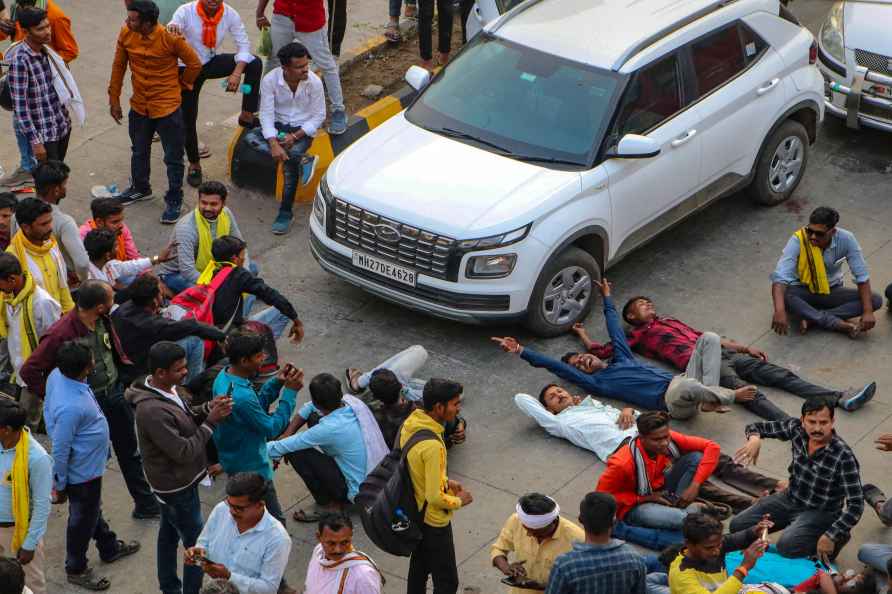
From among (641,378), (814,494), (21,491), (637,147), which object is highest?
(21,491)

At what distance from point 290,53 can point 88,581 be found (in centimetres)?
509

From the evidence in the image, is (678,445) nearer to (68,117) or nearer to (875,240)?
(875,240)

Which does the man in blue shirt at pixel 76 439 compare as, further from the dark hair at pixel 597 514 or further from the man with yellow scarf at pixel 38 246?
the dark hair at pixel 597 514

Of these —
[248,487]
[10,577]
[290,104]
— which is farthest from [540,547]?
[290,104]

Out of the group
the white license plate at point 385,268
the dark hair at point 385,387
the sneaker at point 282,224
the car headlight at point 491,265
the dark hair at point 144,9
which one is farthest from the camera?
the sneaker at point 282,224

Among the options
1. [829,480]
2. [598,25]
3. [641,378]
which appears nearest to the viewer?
[829,480]

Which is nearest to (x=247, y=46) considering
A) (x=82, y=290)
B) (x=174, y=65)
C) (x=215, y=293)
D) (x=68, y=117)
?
(x=174, y=65)

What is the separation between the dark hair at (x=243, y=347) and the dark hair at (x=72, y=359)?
76 cm

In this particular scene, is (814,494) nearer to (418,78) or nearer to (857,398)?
(857,398)

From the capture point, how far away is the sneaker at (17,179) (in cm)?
1291

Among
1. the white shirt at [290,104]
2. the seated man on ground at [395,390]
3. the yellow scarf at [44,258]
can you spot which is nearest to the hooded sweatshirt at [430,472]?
the seated man on ground at [395,390]

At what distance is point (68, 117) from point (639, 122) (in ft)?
15.1

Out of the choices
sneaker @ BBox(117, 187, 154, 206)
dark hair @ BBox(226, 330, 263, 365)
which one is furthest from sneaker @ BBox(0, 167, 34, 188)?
dark hair @ BBox(226, 330, 263, 365)

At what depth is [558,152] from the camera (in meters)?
11.1
